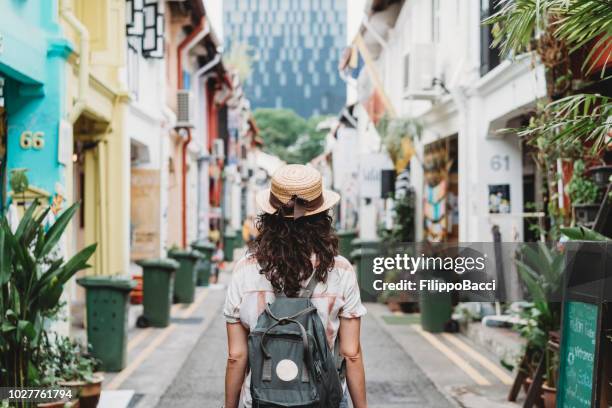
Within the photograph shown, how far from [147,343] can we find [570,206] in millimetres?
5892

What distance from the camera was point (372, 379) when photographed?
902cm

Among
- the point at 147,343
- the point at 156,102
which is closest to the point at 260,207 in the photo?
the point at 147,343

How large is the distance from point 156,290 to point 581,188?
6.93 m

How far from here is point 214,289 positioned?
19531 mm

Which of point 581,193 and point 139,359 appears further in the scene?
point 139,359

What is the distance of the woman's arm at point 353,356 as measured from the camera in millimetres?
3447

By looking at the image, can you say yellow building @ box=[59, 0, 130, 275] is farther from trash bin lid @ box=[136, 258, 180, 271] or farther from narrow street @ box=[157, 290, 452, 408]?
narrow street @ box=[157, 290, 452, 408]

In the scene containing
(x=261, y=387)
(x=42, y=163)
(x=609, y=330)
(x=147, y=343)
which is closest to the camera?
(x=261, y=387)

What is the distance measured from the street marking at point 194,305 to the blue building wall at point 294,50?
14337cm

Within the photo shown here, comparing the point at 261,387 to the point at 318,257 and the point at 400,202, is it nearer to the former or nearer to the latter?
the point at 318,257

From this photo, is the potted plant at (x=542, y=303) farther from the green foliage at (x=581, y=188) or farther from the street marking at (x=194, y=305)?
the street marking at (x=194, y=305)

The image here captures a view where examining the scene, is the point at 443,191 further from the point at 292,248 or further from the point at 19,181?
the point at 292,248

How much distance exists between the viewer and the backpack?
3.18 meters

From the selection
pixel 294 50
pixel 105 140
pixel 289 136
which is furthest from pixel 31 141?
pixel 294 50
